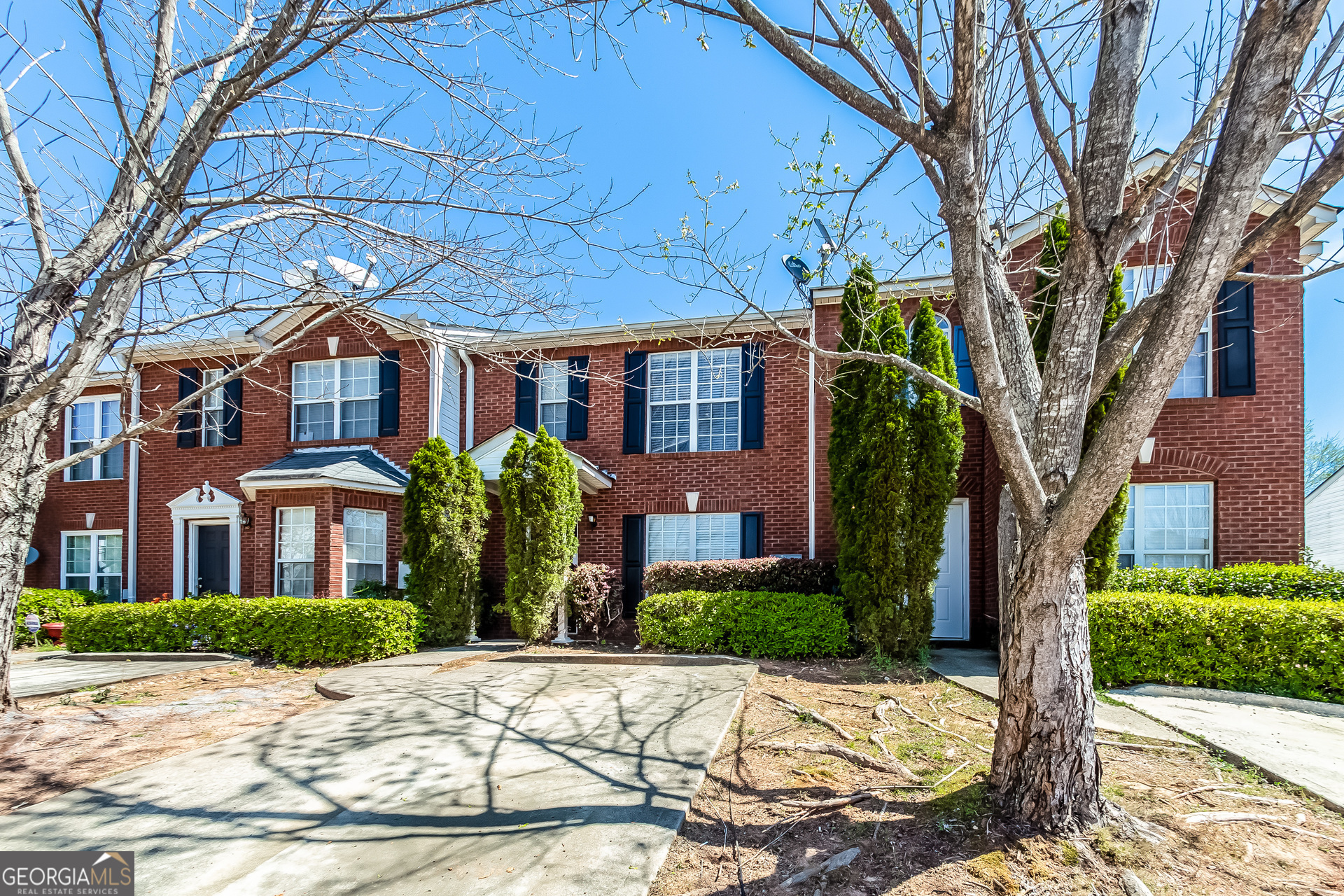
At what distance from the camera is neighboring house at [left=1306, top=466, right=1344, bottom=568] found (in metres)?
17.2

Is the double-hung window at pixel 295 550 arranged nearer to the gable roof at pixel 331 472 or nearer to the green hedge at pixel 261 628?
the gable roof at pixel 331 472

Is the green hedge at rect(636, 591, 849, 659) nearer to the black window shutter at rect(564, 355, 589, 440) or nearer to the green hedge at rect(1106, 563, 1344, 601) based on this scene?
the green hedge at rect(1106, 563, 1344, 601)

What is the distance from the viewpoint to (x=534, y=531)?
1009 cm

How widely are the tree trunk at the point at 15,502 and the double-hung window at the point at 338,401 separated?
711 cm

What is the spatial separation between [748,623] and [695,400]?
4398 millimetres

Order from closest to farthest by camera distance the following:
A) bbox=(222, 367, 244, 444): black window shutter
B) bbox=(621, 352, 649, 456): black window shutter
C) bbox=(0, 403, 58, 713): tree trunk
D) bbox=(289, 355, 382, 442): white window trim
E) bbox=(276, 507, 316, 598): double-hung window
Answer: bbox=(0, 403, 58, 713): tree trunk → bbox=(276, 507, 316, 598): double-hung window → bbox=(621, 352, 649, 456): black window shutter → bbox=(289, 355, 382, 442): white window trim → bbox=(222, 367, 244, 444): black window shutter

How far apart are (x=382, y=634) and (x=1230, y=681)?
9.76 metres

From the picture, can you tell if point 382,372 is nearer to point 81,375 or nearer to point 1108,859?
point 81,375

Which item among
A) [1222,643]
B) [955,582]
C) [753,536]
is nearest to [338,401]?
[753,536]

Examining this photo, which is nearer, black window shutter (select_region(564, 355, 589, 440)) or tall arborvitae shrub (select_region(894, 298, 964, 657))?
tall arborvitae shrub (select_region(894, 298, 964, 657))

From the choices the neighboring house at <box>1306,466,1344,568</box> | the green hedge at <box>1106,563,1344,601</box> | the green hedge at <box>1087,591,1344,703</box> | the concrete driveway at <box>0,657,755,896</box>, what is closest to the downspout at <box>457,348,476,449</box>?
the concrete driveway at <box>0,657,755,896</box>

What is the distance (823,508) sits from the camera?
439 inches

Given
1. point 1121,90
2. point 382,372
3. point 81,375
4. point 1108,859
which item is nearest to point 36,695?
point 81,375

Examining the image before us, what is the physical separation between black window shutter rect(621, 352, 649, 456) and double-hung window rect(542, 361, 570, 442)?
113 cm
